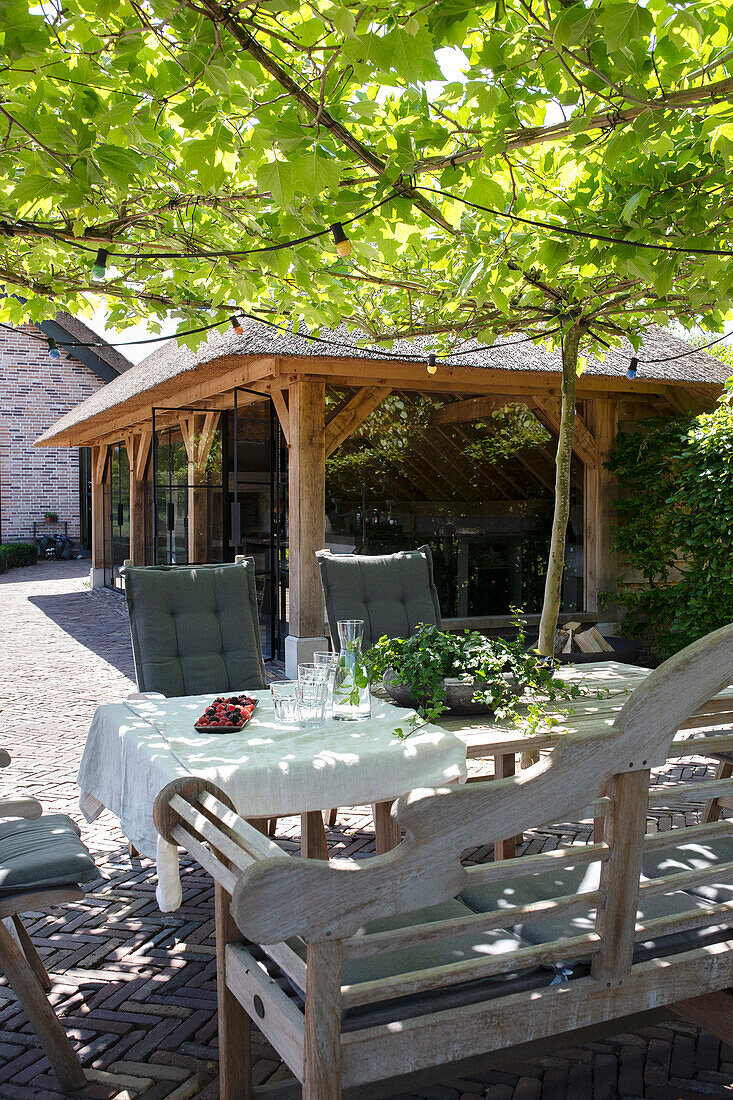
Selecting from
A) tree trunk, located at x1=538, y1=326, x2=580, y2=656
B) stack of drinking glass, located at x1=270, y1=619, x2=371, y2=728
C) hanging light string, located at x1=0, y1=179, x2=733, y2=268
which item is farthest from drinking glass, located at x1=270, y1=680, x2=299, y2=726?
tree trunk, located at x1=538, y1=326, x2=580, y2=656

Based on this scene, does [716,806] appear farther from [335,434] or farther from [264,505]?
[264,505]

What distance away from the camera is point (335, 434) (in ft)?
24.4

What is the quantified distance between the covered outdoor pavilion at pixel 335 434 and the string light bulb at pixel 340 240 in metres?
2.90

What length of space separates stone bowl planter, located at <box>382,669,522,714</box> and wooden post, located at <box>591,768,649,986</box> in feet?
3.92

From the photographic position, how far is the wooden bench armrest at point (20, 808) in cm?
238

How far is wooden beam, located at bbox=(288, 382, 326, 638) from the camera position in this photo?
711 cm

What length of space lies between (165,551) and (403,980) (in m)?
8.98

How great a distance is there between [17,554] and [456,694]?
726 inches

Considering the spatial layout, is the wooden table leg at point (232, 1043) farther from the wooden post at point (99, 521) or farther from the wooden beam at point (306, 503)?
the wooden post at point (99, 521)

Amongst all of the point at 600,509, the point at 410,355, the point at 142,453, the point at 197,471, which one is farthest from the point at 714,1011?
the point at 142,453

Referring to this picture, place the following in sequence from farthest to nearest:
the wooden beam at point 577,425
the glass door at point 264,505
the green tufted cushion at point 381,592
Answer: the wooden beam at point 577,425, the glass door at point 264,505, the green tufted cushion at point 381,592

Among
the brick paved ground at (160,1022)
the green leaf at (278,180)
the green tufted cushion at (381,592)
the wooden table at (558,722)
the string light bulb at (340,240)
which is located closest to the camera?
the brick paved ground at (160,1022)

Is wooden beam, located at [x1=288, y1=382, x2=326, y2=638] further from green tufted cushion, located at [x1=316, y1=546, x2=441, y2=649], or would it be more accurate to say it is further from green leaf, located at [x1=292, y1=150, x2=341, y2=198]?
green leaf, located at [x1=292, y1=150, x2=341, y2=198]

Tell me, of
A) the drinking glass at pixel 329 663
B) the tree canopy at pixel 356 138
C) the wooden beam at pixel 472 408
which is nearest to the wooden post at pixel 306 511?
the wooden beam at pixel 472 408
